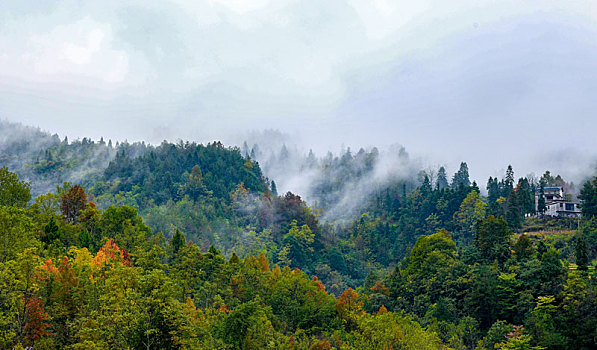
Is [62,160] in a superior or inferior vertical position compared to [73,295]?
superior

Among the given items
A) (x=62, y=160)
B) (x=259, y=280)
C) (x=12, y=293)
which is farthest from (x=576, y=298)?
(x=62, y=160)

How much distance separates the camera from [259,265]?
5766 centimetres

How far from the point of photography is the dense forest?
89.7ft

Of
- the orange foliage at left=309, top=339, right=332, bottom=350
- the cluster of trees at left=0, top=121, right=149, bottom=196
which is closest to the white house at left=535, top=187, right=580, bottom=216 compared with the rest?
the orange foliage at left=309, top=339, right=332, bottom=350

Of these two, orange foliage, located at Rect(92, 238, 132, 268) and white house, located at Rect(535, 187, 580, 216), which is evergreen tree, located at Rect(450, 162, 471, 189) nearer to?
white house, located at Rect(535, 187, 580, 216)

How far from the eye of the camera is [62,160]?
136250 millimetres

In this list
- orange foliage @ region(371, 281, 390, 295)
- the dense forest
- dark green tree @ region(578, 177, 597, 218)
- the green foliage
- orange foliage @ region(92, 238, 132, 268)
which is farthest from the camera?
dark green tree @ region(578, 177, 597, 218)

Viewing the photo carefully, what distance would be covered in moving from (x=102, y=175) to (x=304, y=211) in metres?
51.0

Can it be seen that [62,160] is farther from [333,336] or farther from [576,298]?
[576,298]

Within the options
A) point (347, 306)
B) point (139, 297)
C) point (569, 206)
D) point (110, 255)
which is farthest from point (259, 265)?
point (569, 206)

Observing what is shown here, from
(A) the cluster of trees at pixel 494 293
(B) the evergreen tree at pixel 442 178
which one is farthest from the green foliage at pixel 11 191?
(B) the evergreen tree at pixel 442 178

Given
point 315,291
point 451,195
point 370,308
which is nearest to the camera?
point 315,291

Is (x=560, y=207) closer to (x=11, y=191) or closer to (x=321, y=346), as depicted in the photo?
(x=321, y=346)

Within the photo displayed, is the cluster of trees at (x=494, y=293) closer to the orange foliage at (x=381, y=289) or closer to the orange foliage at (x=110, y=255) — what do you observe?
the orange foliage at (x=381, y=289)
